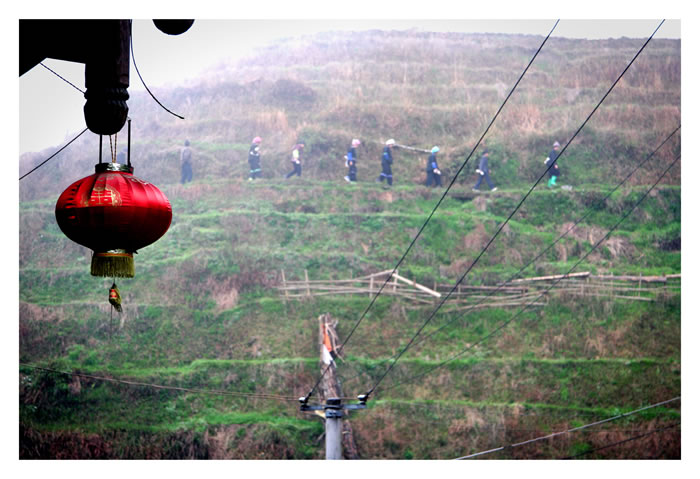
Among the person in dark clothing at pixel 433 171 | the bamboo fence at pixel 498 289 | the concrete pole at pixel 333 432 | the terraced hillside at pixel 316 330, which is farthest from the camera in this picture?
the person in dark clothing at pixel 433 171

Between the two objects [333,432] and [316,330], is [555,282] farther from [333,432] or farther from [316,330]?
[333,432]

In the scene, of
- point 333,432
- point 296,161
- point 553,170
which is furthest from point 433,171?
point 333,432

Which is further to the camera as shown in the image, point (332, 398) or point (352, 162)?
point (352, 162)

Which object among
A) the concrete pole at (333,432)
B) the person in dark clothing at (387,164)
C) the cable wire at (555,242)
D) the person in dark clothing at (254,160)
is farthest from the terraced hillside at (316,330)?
the concrete pole at (333,432)

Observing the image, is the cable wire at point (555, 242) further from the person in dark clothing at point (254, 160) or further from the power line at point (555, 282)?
the person in dark clothing at point (254, 160)

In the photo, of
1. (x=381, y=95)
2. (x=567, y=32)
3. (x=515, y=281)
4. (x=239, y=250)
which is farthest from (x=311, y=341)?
(x=567, y=32)

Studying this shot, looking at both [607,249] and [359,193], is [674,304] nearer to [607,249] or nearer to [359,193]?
[607,249]
